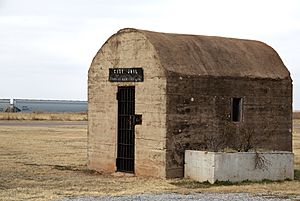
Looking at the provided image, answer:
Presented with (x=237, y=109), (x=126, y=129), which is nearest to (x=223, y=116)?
(x=237, y=109)

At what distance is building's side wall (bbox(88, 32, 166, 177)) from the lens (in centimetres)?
1889

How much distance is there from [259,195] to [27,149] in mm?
16475

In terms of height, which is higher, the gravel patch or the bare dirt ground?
the gravel patch

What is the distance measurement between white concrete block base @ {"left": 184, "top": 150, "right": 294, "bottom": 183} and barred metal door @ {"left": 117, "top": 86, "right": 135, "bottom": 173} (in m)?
1.95

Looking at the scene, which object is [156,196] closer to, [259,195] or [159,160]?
[259,195]

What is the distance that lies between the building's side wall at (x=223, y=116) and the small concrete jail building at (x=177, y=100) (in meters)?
0.03

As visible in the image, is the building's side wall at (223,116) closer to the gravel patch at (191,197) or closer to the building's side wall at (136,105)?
the building's side wall at (136,105)

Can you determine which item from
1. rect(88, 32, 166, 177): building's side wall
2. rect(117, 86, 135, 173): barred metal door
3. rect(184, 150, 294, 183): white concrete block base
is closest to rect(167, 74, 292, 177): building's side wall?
rect(88, 32, 166, 177): building's side wall

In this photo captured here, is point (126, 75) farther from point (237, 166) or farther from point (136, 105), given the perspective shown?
point (237, 166)

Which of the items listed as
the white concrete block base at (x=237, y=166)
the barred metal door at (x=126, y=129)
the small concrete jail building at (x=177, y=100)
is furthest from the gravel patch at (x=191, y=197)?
the barred metal door at (x=126, y=129)

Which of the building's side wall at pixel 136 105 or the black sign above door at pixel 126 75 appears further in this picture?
the black sign above door at pixel 126 75

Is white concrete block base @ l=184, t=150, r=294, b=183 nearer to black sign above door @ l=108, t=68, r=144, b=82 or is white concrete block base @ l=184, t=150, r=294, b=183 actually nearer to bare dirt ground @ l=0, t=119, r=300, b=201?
bare dirt ground @ l=0, t=119, r=300, b=201

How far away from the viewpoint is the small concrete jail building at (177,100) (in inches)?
745

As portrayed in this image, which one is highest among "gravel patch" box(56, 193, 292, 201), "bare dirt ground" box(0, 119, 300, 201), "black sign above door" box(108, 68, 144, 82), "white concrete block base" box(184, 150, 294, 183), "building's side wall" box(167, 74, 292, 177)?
"black sign above door" box(108, 68, 144, 82)
